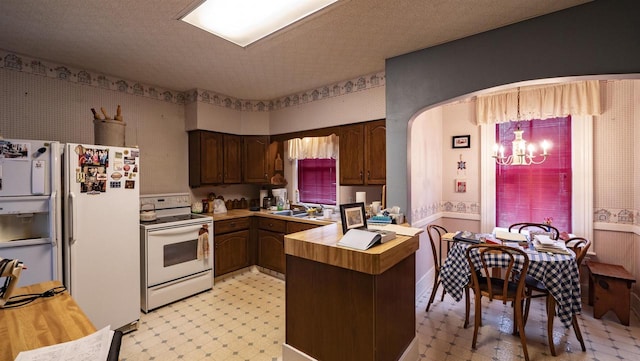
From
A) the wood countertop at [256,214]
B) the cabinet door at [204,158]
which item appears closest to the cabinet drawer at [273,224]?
the wood countertop at [256,214]

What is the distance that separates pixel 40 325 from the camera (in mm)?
1115

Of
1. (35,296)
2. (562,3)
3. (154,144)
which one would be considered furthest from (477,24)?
(154,144)

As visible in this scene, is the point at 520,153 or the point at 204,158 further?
the point at 204,158

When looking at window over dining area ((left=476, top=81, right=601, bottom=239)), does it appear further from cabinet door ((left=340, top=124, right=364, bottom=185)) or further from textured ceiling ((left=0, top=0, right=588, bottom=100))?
cabinet door ((left=340, top=124, right=364, bottom=185))

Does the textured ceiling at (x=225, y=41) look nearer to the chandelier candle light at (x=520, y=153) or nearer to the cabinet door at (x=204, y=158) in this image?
the cabinet door at (x=204, y=158)

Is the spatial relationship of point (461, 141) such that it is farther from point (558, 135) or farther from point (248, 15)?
point (248, 15)

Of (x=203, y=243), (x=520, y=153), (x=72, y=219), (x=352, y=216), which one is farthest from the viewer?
(x=203, y=243)

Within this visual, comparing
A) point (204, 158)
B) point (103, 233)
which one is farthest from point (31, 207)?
point (204, 158)

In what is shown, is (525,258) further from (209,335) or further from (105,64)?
(105,64)

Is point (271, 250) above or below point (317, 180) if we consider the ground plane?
below

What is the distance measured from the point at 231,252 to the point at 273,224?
0.68m

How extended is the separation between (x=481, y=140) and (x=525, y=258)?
2177 mm

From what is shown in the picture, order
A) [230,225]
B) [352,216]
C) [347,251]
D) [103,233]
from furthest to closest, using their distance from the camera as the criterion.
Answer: [230,225] → [103,233] → [352,216] → [347,251]

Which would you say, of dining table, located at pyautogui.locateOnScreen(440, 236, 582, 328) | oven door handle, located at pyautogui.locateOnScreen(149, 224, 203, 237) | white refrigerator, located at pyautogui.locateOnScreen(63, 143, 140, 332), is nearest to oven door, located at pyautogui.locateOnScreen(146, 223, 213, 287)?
oven door handle, located at pyautogui.locateOnScreen(149, 224, 203, 237)
